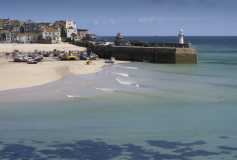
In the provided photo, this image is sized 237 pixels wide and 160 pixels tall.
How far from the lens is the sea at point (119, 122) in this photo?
50.2ft

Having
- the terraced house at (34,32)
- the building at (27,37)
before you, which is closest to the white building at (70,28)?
the terraced house at (34,32)

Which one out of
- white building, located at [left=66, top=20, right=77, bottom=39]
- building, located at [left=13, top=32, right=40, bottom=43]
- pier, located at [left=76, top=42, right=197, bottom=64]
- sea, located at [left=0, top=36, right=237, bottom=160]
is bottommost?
sea, located at [left=0, top=36, right=237, bottom=160]

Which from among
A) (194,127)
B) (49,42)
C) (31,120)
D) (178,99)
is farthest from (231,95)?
(49,42)

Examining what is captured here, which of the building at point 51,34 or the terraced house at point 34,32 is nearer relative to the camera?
the building at point 51,34

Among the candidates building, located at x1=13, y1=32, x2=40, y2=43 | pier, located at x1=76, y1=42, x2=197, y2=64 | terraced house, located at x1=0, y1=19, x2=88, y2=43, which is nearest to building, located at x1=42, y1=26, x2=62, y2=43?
terraced house, located at x1=0, y1=19, x2=88, y2=43

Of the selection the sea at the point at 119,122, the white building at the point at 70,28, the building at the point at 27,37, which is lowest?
the sea at the point at 119,122

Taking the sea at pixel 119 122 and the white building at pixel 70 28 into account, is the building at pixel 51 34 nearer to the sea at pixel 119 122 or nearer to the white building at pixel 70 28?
the white building at pixel 70 28

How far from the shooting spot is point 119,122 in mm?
20172

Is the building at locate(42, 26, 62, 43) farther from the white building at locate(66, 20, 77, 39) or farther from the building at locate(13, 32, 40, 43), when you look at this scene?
the white building at locate(66, 20, 77, 39)

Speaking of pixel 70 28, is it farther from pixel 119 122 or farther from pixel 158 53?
pixel 119 122

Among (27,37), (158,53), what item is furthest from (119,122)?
(27,37)

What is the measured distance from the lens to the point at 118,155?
14805 mm

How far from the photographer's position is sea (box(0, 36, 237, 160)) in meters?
15.3

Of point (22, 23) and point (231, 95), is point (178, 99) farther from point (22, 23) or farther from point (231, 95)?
point (22, 23)
